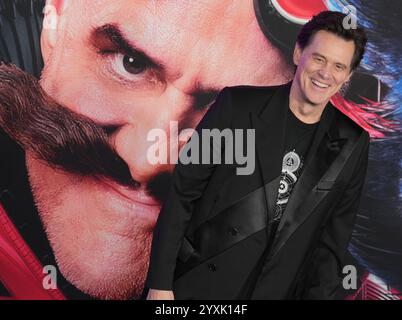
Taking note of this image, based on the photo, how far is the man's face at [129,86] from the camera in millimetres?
2633

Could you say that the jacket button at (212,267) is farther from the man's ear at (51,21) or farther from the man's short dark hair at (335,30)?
the man's ear at (51,21)

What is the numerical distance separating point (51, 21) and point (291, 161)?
1518 mm

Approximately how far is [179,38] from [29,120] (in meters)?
0.87

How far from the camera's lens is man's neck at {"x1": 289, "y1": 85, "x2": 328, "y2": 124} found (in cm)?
177

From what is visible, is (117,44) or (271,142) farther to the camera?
(117,44)

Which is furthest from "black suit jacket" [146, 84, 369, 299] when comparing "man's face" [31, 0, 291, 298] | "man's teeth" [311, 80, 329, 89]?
"man's face" [31, 0, 291, 298]

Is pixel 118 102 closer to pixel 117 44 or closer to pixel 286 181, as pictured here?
pixel 117 44

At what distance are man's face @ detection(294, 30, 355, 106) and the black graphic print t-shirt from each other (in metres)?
0.09

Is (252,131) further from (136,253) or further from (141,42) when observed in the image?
(136,253)

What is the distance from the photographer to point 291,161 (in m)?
1.80

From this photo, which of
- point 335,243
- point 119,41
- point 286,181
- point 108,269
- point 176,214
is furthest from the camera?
point 108,269

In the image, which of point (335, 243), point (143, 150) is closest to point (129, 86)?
point (143, 150)

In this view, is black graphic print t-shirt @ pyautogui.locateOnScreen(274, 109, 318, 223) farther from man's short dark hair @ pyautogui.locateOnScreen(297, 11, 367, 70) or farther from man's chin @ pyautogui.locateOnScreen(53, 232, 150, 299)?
man's chin @ pyautogui.locateOnScreen(53, 232, 150, 299)
